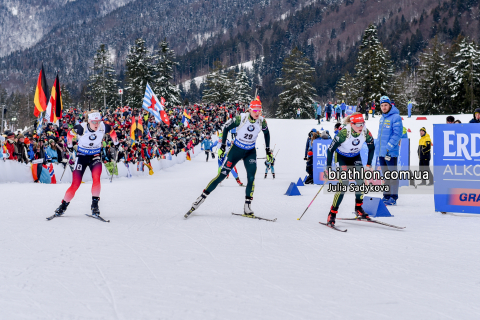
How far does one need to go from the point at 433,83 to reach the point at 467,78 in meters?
8.50

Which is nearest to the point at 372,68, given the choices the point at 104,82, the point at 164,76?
the point at 164,76

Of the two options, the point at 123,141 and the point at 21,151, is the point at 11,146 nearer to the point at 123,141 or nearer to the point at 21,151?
the point at 21,151

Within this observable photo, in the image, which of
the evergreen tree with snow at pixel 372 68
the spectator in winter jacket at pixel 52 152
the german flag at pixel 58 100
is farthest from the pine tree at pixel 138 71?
the spectator in winter jacket at pixel 52 152

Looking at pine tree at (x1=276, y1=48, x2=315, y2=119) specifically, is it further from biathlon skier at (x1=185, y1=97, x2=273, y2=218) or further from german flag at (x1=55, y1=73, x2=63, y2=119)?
biathlon skier at (x1=185, y1=97, x2=273, y2=218)

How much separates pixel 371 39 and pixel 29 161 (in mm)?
53965

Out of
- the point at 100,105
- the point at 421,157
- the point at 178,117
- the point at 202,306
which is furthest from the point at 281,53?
the point at 202,306

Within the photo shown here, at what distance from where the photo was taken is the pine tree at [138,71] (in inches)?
2421

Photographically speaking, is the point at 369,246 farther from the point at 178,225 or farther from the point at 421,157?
the point at 421,157

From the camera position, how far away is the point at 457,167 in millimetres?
7156

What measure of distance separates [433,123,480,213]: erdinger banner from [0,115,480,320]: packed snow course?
1.32 feet

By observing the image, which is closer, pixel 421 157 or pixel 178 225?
pixel 178 225

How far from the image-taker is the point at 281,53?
173 meters

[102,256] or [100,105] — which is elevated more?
[100,105]

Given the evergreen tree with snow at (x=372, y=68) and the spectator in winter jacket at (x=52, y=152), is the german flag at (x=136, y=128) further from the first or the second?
the evergreen tree with snow at (x=372, y=68)
